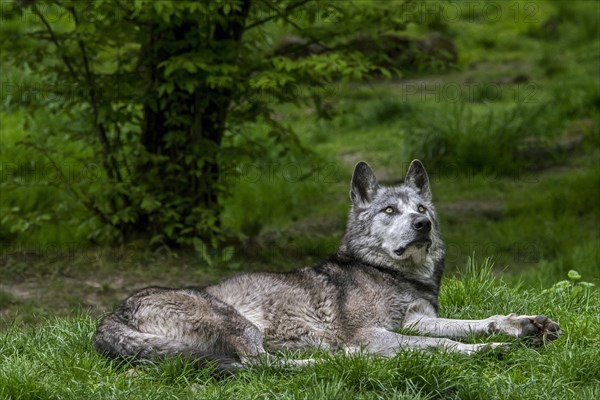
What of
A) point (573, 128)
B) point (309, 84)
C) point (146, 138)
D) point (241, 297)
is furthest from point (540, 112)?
point (241, 297)

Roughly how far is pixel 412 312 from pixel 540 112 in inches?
349

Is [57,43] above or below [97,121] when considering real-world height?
above

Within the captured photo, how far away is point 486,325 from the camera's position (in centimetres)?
630

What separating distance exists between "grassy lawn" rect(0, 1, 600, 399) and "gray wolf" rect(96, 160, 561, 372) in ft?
0.57

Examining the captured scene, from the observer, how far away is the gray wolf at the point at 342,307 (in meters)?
5.97

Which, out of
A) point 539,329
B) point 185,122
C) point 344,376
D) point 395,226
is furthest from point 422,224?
point 185,122

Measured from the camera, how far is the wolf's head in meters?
6.60

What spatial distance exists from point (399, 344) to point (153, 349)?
1.47 m

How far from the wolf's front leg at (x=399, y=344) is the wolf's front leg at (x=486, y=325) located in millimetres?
201

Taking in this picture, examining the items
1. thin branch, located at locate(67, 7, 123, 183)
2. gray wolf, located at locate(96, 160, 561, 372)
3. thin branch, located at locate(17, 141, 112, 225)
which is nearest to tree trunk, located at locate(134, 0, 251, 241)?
thin branch, located at locate(67, 7, 123, 183)

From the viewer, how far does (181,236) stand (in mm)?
10391

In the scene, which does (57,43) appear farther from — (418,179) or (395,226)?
(395,226)

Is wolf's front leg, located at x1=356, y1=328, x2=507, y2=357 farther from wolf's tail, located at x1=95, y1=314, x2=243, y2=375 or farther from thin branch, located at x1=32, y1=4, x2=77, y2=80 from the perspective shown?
thin branch, located at x1=32, y1=4, x2=77, y2=80

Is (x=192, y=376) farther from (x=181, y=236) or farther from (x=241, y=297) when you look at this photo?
(x=181, y=236)
